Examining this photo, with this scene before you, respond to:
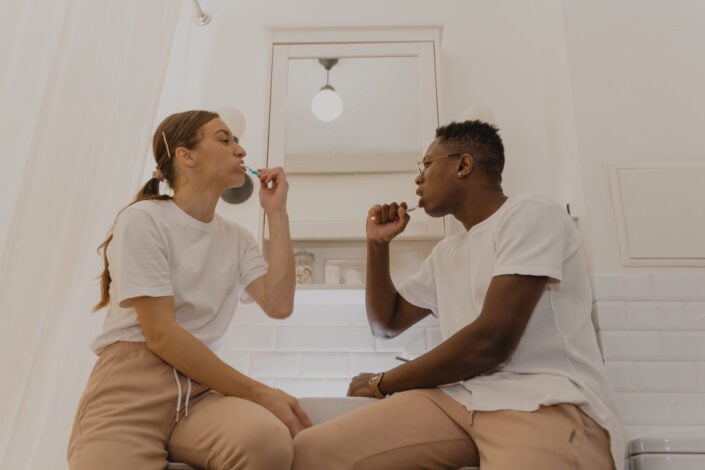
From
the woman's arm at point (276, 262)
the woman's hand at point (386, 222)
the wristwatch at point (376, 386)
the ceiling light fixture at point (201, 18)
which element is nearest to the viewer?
the wristwatch at point (376, 386)

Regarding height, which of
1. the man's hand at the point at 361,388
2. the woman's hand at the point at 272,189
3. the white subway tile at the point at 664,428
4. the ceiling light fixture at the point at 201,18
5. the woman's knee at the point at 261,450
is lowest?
the white subway tile at the point at 664,428

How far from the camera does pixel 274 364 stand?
70.1 inches

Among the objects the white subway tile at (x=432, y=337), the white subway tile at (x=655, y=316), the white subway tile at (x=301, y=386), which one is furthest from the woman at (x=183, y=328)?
the white subway tile at (x=655, y=316)

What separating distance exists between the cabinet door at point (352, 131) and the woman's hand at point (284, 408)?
2.52 feet

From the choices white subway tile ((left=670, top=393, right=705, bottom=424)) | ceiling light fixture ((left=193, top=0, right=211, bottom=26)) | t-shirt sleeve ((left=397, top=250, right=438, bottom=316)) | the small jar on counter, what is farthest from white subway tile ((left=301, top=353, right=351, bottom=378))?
ceiling light fixture ((left=193, top=0, right=211, bottom=26))

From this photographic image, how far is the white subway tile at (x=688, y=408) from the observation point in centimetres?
159

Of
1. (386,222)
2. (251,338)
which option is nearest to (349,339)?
(251,338)

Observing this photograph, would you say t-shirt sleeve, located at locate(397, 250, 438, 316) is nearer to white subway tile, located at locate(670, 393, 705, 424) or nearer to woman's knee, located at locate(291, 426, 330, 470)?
woman's knee, located at locate(291, 426, 330, 470)

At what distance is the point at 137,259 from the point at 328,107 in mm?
999

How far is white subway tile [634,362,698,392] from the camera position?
1.63 m

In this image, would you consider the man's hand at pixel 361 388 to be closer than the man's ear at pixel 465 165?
Yes

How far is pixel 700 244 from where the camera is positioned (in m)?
1.75

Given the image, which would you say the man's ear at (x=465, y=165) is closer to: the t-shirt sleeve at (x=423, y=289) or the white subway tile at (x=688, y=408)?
the t-shirt sleeve at (x=423, y=289)

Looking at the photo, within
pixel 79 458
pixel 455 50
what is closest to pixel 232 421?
pixel 79 458
